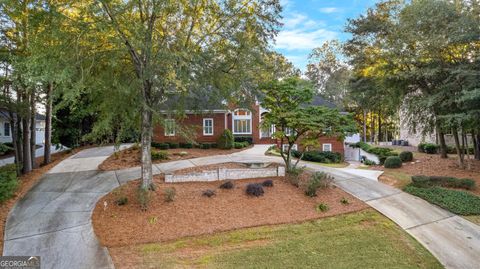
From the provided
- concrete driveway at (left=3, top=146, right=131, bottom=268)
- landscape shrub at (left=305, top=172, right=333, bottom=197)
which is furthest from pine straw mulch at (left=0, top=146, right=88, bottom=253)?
landscape shrub at (left=305, top=172, right=333, bottom=197)

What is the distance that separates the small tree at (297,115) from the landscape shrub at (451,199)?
11.0 ft

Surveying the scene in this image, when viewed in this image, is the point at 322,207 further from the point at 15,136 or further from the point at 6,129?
the point at 6,129

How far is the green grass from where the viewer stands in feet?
19.3

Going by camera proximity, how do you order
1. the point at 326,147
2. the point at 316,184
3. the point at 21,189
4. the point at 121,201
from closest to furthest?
1. the point at 121,201
2. the point at 316,184
3. the point at 21,189
4. the point at 326,147

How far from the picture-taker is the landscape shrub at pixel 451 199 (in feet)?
28.8

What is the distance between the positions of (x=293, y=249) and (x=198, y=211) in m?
3.07

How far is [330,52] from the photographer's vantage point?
42.6m

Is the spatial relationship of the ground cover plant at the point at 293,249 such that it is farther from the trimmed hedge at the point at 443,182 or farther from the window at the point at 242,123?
the window at the point at 242,123

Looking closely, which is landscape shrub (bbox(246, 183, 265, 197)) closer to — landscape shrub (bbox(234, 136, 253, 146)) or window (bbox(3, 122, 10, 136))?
landscape shrub (bbox(234, 136, 253, 146))

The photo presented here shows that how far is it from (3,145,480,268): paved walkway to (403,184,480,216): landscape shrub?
32cm

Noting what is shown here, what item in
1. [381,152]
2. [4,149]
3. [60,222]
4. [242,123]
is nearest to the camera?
[60,222]

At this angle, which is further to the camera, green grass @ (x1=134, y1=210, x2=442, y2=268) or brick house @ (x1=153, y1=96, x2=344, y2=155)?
brick house @ (x1=153, y1=96, x2=344, y2=155)

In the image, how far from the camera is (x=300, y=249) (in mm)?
6441

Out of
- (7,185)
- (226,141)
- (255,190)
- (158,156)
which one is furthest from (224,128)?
(7,185)
